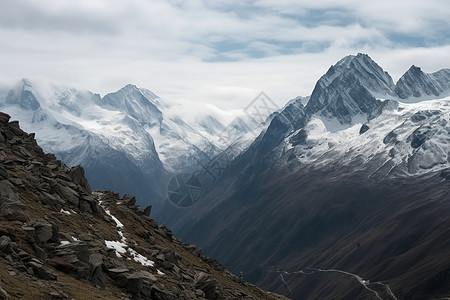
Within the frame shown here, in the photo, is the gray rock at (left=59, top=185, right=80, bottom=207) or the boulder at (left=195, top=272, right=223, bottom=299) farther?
the gray rock at (left=59, top=185, right=80, bottom=207)

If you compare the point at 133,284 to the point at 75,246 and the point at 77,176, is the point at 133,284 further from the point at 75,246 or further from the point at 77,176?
the point at 77,176

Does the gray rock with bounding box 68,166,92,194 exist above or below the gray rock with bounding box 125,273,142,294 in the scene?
above

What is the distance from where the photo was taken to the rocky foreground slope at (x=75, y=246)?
3836cm

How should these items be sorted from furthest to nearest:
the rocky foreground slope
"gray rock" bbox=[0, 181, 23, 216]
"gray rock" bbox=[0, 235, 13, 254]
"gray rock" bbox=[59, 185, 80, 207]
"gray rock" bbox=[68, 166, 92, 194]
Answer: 1. "gray rock" bbox=[68, 166, 92, 194]
2. "gray rock" bbox=[59, 185, 80, 207]
3. "gray rock" bbox=[0, 181, 23, 216]
4. the rocky foreground slope
5. "gray rock" bbox=[0, 235, 13, 254]

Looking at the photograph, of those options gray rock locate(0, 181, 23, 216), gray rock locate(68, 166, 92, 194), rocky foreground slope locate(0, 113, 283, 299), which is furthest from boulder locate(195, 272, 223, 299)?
gray rock locate(0, 181, 23, 216)

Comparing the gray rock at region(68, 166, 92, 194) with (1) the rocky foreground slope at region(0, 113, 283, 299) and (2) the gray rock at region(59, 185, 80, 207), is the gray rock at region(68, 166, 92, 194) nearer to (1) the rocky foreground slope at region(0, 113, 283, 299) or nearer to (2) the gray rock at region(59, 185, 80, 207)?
(1) the rocky foreground slope at region(0, 113, 283, 299)

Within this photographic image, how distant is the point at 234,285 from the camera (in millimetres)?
77438

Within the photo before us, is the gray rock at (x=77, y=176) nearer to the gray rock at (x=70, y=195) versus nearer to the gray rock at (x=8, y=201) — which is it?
the gray rock at (x=70, y=195)

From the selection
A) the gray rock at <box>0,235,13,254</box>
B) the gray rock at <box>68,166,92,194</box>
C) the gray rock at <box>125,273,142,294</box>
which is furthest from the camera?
the gray rock at <box>68,166,92,194</box>

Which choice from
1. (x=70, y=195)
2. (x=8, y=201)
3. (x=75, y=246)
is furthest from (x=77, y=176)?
(x=75, y=246)

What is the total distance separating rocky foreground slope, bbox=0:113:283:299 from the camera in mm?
38363

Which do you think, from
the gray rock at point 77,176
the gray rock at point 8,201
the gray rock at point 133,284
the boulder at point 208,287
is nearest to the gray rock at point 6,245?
the gray rock at point 8,201

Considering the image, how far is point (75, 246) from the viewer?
145 ft

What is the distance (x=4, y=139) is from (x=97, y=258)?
2775 centimetres
